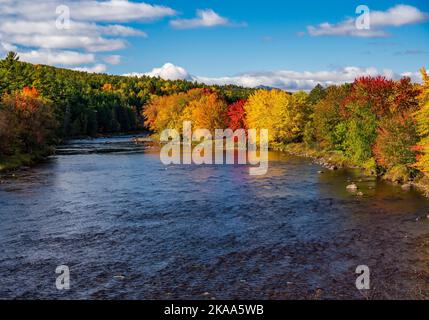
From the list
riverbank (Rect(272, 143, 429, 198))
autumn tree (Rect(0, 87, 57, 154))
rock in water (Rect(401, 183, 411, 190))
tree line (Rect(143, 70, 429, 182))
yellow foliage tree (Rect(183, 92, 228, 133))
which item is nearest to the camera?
rock in water (Rect(401, 183, 411, 190))

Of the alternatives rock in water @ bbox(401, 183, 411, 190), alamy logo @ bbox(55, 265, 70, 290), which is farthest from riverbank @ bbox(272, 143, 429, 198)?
alamy logo @ bbox(55, 265, 70, 290)

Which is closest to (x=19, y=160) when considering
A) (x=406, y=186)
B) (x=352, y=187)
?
(x=352, y=187)

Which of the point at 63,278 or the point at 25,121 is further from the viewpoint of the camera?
the point at 25,121

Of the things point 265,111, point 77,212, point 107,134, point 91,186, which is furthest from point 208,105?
point 77,212

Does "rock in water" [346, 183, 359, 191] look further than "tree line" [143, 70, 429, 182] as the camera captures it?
No

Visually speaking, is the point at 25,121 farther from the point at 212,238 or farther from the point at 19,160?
the point at 212,238

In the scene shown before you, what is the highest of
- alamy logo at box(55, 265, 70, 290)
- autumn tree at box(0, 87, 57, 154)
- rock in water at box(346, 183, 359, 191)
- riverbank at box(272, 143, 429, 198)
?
autumn tree at box(0, 87, 57, 154)

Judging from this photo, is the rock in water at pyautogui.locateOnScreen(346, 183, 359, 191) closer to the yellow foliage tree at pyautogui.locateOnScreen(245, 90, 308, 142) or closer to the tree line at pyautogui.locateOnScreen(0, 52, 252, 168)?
the tree line at pyautogui.locateOnScreen(0, 52, 252, 168)

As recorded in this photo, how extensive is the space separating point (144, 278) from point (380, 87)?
54955 mm

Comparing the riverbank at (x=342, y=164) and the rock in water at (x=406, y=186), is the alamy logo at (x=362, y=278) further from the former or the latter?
the rock in water at (x=406, y=186)

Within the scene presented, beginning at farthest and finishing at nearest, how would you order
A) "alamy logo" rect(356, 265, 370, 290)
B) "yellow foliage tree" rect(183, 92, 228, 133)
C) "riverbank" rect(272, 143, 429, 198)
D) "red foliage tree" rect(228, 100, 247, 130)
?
"yellow foliage tree" rect(183, 92, 228, 133), "red foliage tree" rect(228, 100, 247, 130), "riverbank" rect(272, 143, 429, 198), "alamy logo" rect(356, 265, 370, 290)

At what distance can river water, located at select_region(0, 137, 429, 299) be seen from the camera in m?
25.7

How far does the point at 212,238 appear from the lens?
34.4 m
